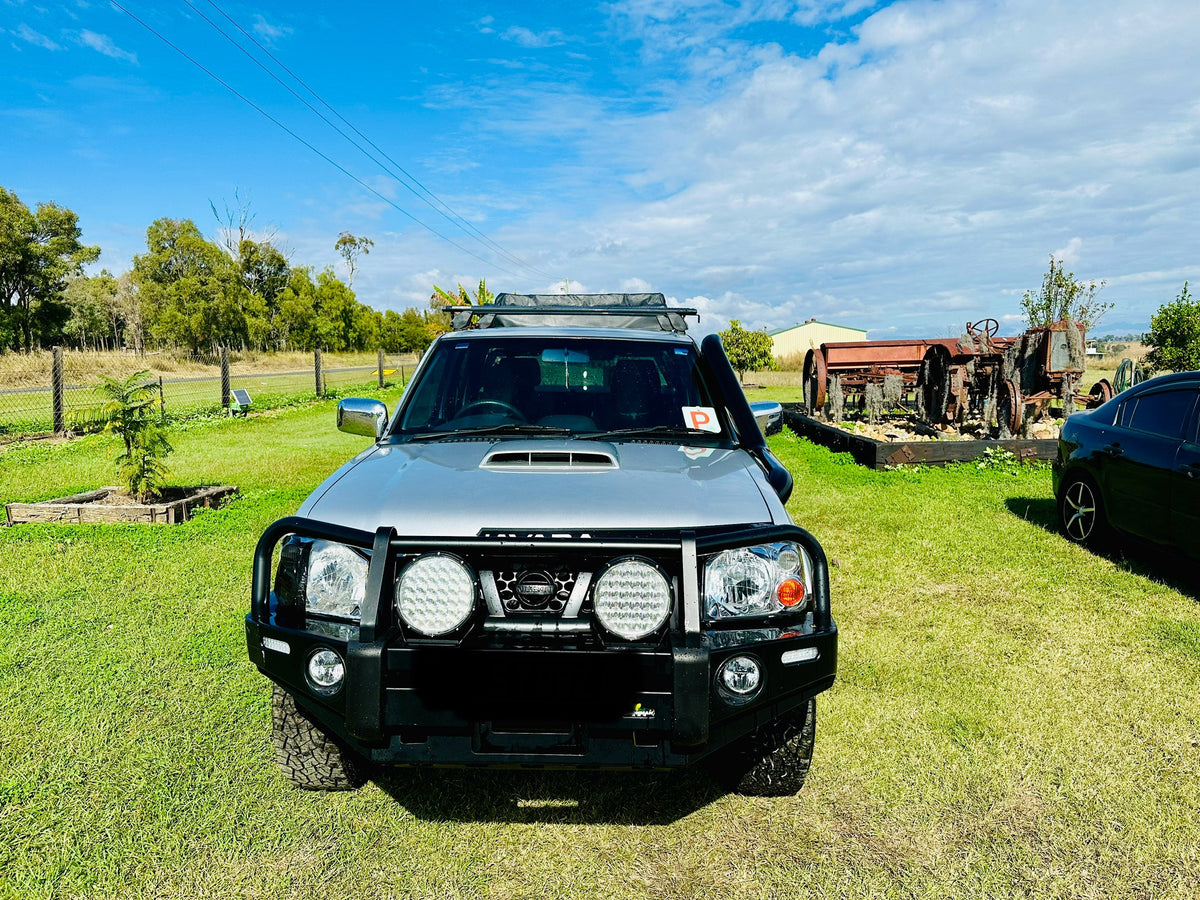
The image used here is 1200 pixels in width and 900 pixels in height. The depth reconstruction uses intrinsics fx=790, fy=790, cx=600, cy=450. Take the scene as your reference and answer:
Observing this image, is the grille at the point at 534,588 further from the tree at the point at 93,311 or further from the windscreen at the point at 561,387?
the tree at the point at 93,311

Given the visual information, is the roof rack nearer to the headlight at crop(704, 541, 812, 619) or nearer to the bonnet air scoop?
the bonnet air scoop

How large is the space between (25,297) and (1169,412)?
51013 millimetres

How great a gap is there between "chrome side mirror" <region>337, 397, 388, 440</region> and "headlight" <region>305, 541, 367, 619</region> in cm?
130

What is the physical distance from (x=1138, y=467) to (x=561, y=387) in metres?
4.55

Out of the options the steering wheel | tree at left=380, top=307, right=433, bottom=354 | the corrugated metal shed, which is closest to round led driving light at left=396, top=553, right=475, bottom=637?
the steering wheel

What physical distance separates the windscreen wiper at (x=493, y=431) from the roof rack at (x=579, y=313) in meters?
0.74

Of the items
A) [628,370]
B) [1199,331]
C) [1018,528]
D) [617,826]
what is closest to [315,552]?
[617,826]

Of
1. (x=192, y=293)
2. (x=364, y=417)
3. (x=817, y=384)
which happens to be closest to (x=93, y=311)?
(x=192, y=293)

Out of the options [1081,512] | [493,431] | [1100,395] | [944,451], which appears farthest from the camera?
[1100,395]

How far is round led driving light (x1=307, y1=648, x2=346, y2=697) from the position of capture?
238 cm

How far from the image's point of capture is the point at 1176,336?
2186cm

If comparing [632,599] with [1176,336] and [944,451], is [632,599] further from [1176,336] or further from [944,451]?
[1176,336]

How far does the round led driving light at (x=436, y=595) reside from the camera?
2297 mm

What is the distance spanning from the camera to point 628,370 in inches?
153
